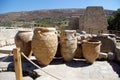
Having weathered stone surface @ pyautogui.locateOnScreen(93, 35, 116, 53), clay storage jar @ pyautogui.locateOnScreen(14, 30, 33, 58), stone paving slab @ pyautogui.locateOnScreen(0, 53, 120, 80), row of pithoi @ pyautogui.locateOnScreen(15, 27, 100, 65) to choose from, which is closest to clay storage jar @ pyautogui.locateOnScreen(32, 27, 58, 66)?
row of pithoi @ pyautogui.locateOnScreen(15, 27, 100, 65)

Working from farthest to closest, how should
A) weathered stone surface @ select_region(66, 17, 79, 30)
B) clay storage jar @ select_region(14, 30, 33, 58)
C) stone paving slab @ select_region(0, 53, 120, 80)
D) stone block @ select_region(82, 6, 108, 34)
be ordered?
weathered stone surface @ select_region(66, 17, 79, 30)
stone block @ select_region(82, 6, 108, 34)
clay storage jar @ select_region(14, 30, 33, 58)
stone paving slab @ select_region(0, 53, 120, 80)

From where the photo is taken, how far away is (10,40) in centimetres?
974

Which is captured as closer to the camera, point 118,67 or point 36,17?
point 118,67

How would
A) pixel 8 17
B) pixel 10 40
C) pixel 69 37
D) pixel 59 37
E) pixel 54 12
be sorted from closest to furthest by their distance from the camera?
pixel 69 37 → pixel 59 37 → pixel 10 40 → pixel 8 17 → pixel 54 12

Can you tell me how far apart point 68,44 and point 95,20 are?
571 inches

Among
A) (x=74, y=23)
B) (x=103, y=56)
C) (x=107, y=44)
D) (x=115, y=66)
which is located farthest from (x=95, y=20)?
(x=115, y=66)

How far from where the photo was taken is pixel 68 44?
541 cm

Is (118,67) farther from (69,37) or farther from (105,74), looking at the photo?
(69,37)

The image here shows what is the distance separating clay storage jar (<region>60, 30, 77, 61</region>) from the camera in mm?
5426

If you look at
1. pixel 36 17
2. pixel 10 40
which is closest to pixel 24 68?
pixel 10 40

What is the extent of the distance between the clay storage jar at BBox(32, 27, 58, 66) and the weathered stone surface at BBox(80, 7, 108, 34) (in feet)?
47.3

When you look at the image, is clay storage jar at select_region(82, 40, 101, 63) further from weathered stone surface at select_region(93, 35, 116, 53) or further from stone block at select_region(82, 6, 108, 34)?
stone block at select_region(82, 6, 108, 34)

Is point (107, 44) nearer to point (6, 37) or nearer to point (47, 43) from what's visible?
point (47, 43)

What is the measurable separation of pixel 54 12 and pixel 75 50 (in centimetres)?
5089
